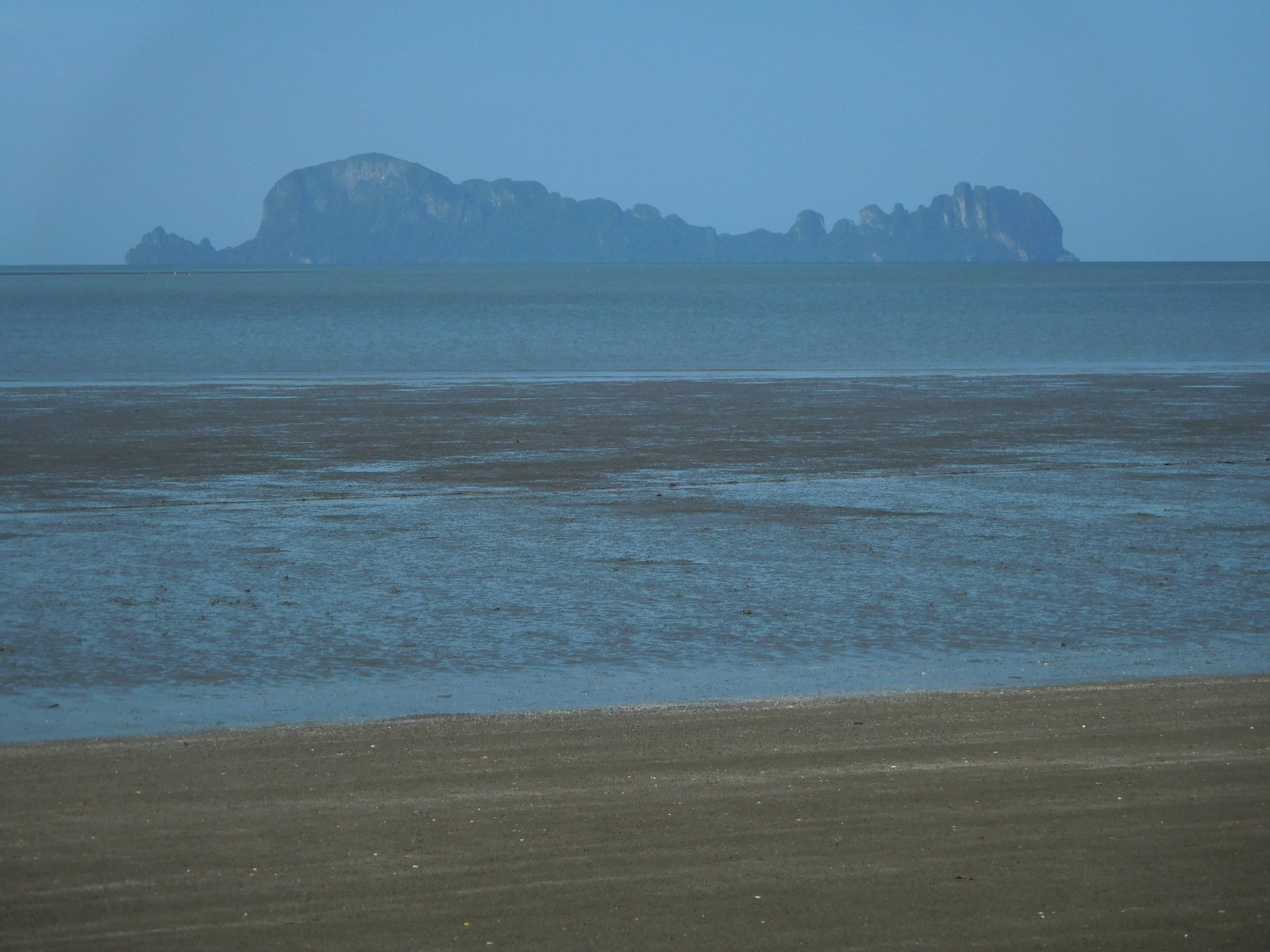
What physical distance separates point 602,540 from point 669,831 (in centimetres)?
737

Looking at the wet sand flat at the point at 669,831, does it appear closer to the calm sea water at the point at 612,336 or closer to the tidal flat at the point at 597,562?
the tidal flat at the point at 597,562

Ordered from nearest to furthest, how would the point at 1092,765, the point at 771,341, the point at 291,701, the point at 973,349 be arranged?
the point at 1092,765
the point at 291,701
the point at 973,349
the point at 771,341

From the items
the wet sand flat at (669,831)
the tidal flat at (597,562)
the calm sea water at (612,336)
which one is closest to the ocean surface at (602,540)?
the tidal flat at (597,562)

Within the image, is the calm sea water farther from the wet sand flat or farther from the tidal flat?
the wet sand flat

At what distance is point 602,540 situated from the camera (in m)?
13.3

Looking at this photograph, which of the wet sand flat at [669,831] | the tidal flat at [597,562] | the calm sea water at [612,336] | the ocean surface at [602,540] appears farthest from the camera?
the calm sea water at [612,336]

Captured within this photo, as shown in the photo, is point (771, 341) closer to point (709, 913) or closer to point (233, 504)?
point (233, 504)

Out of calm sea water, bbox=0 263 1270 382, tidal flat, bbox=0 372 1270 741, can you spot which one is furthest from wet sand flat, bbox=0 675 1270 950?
calm sea water, bbox=0 263 1270 382

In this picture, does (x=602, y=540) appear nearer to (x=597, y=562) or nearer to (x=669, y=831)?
(x=597, y=562)

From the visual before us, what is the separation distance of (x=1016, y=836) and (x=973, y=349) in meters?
42.9

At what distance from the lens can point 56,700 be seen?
8.26m

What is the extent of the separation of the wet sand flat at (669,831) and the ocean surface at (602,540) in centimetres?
84

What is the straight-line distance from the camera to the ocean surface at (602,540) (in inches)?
349

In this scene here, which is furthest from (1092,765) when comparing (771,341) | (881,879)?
(771,341)
